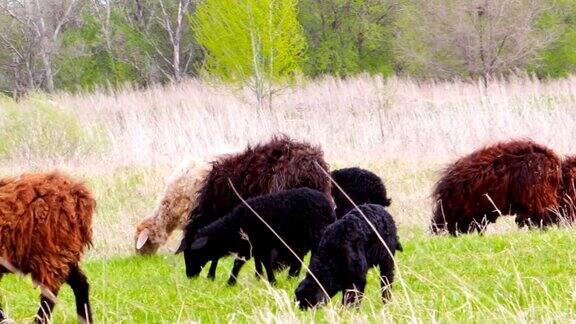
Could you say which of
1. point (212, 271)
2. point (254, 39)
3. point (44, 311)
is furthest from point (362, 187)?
point (254, 39)

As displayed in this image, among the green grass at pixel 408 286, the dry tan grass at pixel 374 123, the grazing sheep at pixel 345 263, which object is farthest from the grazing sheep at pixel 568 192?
the dry tan grass at pixel 374 123

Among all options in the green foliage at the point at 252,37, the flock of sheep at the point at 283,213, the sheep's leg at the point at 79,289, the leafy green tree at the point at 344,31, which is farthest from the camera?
the leafy green tree at the point at 344,31

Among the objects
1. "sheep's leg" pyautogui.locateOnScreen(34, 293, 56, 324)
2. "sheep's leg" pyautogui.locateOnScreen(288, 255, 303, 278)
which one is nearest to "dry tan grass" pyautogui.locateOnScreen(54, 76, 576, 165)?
"sheep's leg" pyautogui.locateOnScreen(288, 255, 303, 278)

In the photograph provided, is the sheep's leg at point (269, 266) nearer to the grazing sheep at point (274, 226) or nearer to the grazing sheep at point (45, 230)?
the grazing sheep at point (274, 226)

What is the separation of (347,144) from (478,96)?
17.9ft

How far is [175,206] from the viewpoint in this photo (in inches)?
460

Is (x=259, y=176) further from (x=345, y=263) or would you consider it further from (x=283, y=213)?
(x=345, y=263)

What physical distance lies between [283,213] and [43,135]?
14.7 meters

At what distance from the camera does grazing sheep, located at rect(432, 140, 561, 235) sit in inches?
416

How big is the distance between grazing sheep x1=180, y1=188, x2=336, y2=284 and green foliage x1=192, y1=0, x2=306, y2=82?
1878 centimetres

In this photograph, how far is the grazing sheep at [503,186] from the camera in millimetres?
10555

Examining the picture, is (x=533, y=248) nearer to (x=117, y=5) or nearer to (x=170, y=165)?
(x=170, y=165)

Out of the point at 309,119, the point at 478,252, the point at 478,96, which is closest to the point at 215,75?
the point at 309,119

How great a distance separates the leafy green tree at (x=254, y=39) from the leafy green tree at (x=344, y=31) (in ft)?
37.9
